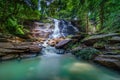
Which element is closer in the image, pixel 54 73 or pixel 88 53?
pixel 54 73

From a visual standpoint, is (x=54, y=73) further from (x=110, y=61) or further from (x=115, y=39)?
(x=115, y=39)

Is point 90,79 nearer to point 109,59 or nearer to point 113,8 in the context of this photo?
point 109,59

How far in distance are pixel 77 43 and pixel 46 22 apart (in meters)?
10.7

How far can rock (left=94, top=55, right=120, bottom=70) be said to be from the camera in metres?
6.70

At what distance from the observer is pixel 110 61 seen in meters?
7.01

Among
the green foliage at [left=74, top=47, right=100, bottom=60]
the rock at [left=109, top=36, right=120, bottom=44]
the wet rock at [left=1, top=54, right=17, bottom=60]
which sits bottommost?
the wet rock at [left=1, top=54, right=17, bottom=60]

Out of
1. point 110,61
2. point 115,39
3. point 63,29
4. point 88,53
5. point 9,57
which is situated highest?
point 63,29

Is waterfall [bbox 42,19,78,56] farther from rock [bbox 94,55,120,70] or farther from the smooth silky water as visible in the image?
rock [bbox 94,55,120,70]

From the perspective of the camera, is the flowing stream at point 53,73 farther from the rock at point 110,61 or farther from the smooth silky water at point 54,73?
the rock at point 110,61

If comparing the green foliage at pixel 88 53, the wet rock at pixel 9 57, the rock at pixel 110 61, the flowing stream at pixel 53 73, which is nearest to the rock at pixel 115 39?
the green foliage at pixel 88 53

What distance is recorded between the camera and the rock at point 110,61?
6.70m

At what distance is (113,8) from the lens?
12469 mm

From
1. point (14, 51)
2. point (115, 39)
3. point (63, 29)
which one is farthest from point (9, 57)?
point (63, 29)

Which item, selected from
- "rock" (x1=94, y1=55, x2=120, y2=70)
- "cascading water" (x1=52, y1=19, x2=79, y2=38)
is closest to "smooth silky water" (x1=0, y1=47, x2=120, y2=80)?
"rock" (x1=94, y1=55, x2=120, y2=70)
